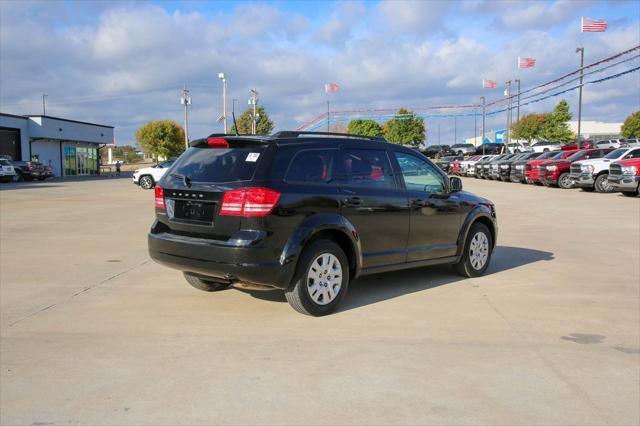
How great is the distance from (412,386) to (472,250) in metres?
4.04

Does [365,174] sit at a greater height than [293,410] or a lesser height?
greater

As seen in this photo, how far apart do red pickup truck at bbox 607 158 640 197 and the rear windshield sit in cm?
1931

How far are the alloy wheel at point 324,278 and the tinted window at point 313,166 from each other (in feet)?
2.53

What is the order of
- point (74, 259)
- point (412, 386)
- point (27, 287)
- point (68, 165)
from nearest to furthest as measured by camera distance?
point (412, 386), point (27, 287), point (74, 259), point (68, 165)

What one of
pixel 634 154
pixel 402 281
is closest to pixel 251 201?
pixel 402 281

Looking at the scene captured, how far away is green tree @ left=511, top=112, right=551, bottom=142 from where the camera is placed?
3729 inches

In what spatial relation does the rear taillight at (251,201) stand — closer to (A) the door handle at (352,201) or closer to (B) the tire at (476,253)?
(A) the door handle at (352,201)

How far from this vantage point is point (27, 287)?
7207mm

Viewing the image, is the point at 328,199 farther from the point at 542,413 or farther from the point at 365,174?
the point at 542,413

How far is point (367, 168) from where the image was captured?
652 cm

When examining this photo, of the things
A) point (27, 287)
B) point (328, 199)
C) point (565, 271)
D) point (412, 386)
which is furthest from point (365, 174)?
point (27, 287)

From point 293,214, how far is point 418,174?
2219 mm

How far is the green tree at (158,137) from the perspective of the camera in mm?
96438

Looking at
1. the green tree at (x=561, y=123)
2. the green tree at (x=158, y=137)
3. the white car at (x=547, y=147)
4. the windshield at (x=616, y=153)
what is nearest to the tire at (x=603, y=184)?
the windshield at (x=616, y=153)
